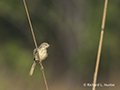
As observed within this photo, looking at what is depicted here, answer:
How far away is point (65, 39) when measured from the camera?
905 centimetres

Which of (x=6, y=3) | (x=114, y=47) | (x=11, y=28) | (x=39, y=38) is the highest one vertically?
(x=6, y=3)

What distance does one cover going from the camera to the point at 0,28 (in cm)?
955

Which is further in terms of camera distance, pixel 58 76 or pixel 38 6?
pixel 38 6

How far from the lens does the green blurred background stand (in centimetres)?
870

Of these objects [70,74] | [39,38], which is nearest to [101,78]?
[70,74]

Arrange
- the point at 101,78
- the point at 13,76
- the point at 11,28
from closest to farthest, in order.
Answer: the point at 13,76 → the point at 101,78 → the point at 11,28

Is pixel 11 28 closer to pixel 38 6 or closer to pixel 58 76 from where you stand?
pixel 38 6

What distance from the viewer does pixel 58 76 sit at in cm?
856

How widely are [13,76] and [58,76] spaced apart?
5.30 ft

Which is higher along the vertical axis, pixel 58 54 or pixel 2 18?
pixel 2 18

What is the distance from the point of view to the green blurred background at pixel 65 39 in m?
8.70

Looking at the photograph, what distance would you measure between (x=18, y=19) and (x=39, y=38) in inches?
42.5

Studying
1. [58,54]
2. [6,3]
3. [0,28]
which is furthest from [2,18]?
[58,54]

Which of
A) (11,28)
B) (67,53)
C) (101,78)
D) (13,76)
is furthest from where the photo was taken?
(11,28)
